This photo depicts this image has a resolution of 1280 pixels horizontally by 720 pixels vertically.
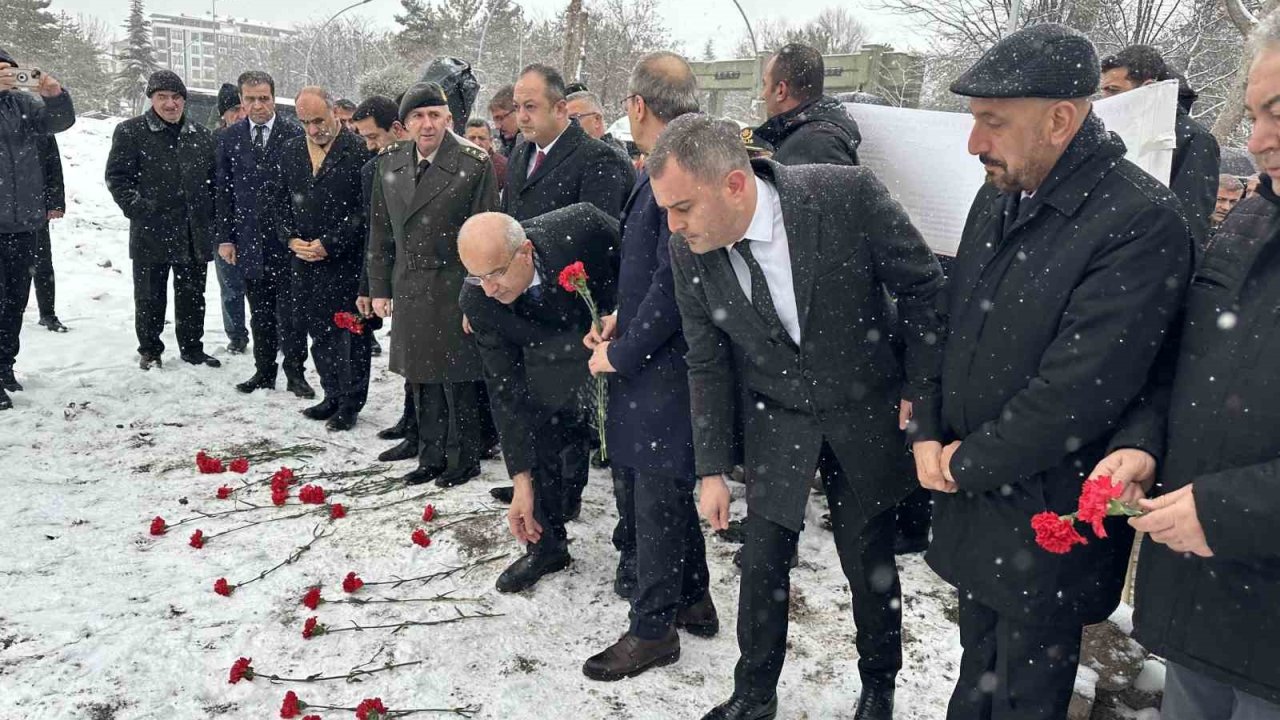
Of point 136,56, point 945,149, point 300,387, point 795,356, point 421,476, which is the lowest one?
point 421,476

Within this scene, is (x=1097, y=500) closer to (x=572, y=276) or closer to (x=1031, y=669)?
(x=1031, y=669)

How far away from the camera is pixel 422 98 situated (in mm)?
4898

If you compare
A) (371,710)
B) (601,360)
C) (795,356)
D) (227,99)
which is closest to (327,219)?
(601,360)

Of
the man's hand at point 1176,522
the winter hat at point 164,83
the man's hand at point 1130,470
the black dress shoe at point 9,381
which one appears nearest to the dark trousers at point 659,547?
the man's hand at point 1130,470

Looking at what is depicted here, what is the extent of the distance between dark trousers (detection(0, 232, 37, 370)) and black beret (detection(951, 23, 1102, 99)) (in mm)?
6696

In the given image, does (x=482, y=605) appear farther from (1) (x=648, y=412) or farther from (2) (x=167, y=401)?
(2) (x=167, y=401)

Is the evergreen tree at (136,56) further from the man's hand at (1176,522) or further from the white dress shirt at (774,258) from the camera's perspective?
the man's hand at (1176,522)

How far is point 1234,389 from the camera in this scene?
1.74m

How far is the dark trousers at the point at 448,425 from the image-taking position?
5.01 m

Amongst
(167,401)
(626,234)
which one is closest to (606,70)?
(167,401)

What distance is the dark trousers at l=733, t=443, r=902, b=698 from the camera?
272 centimetres

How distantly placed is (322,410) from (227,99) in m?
4.43

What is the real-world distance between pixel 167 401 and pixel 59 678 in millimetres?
3574

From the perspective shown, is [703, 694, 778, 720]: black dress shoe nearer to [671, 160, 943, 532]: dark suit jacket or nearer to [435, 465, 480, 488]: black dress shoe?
[671, 160, 943, 532]: dark suit jacket
